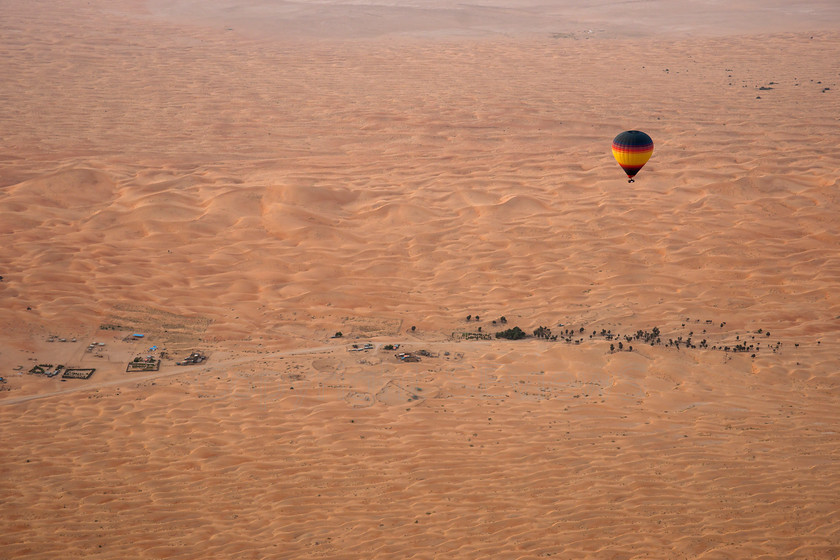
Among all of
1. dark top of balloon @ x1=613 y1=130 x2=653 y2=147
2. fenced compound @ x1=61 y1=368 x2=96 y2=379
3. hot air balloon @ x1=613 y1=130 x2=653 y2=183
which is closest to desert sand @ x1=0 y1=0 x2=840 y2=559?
fenced compound @ x1=61 y1=368 x2=96 y2=379

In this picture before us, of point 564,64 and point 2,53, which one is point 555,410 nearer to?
point 564,64

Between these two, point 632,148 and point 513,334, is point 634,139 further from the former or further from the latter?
point 513,334

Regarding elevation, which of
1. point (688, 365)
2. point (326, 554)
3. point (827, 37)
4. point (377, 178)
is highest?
point (827, 37)

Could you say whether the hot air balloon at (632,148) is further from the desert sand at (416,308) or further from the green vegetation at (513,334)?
the green vegetation at (513,334)

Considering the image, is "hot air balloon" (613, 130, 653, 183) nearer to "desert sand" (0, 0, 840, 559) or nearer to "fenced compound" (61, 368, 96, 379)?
"desert sand" (0, 0, 840, 559)

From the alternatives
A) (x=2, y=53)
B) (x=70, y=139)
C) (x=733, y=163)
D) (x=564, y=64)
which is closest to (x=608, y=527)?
(x=733, y=163)

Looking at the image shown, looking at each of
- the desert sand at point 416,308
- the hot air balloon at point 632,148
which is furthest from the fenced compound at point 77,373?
the hot air balloon at point 632,148
